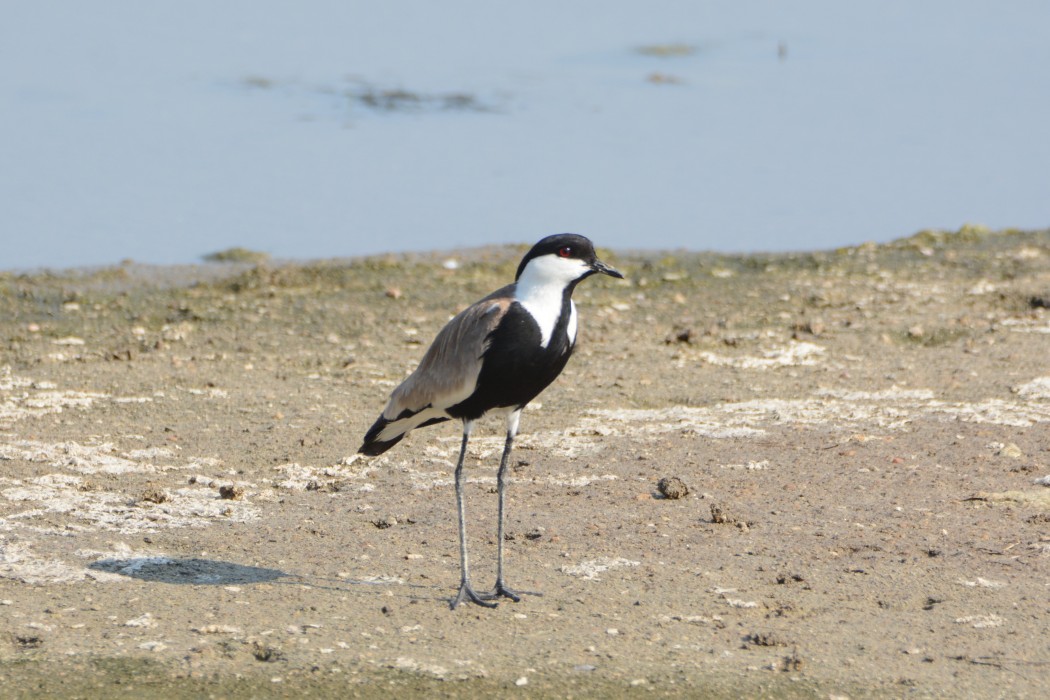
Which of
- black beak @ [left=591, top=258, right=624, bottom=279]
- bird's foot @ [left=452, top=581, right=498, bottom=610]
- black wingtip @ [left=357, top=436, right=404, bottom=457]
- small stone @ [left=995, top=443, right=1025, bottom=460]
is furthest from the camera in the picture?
small stone @ [left=995, top=443, right=1025, bottom=460]

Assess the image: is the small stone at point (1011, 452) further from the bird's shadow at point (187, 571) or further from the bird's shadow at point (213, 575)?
the bird's shadow at point (187, 571)

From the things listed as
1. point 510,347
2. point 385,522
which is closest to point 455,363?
point 510,347

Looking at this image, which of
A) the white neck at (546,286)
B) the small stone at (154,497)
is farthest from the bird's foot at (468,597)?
the small stone at (154,497)

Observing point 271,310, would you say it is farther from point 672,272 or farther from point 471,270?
point 672,272

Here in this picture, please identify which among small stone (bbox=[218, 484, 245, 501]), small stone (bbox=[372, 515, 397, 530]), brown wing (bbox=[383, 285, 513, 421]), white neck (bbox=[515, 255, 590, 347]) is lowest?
small stone (bbox=[372, 515, 397, 530])

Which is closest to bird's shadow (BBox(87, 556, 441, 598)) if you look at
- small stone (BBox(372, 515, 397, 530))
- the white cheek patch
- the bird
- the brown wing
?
the bird

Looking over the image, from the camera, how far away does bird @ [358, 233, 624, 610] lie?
5.10 metres

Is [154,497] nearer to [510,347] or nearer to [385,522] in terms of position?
[385,522]

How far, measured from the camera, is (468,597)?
16.8 ft

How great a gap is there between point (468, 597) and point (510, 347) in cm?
93

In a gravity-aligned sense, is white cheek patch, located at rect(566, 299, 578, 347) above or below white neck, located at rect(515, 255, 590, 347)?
below

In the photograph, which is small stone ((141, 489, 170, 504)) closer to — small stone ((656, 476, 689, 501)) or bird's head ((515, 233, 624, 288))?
bird's head ((515, 233, 624, 288))

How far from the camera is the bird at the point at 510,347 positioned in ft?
16.7

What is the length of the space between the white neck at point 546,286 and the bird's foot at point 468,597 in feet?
3.09
